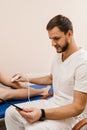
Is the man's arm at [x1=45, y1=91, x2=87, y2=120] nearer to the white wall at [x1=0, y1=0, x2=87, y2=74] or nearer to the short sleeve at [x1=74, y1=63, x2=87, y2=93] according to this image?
the short sleeve at [x1=74, y1=63, x2=87, y2=93]

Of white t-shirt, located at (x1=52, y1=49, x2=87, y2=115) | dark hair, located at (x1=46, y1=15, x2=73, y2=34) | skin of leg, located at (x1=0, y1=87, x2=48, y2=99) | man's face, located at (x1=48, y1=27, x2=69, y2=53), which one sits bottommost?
skin of leg, located at (x1=0, y1=87, x2=48, y2=99)

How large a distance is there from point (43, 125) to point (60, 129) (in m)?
0.13

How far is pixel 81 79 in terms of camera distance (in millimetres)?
1531

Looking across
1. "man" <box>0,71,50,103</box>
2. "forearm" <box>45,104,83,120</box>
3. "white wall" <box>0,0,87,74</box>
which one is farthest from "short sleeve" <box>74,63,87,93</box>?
"white wall" <box>0,0,87,74</box>

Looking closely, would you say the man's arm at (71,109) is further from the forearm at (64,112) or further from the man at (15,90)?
the man at (15,90)

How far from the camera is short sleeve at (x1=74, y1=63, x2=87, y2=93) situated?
1.51m

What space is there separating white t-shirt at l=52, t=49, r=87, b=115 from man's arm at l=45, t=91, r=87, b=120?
0.16 feet

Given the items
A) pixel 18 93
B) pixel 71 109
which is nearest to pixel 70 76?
pixel 71 109

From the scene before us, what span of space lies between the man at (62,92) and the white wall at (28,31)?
1.04 metres

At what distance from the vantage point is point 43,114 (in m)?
1.49

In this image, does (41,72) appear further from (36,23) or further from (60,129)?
(60,129)

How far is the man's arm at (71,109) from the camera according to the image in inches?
58.7

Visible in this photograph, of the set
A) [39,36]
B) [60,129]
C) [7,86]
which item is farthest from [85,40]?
[60,129]

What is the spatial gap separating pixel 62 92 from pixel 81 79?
0.24 m
